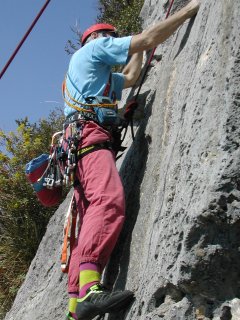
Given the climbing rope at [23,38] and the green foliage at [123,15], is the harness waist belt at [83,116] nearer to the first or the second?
the climbing rope at [23,38]

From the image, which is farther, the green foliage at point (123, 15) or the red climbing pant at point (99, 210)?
the green foliage at point (123, 15)

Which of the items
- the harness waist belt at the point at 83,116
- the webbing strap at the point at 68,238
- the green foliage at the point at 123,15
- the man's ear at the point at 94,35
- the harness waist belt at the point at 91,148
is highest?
the green foliage at the point at 123,15

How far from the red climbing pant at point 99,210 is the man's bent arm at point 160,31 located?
838mm

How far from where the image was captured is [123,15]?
31.7 ft

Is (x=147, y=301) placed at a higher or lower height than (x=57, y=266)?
lower

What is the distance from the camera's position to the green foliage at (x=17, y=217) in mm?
8469

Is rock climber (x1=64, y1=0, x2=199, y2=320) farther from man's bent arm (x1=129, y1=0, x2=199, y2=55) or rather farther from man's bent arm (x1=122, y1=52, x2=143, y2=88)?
man's bent arm (x1=122, y1=52, x2=143, y2=88)

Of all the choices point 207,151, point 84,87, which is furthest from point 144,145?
point 207,151

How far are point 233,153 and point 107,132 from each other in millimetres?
1669

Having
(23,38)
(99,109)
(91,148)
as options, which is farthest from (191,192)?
(23,38)

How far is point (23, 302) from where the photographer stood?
612 centimetres

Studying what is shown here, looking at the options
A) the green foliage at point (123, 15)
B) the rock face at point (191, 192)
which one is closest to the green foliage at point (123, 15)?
the green foliage at point (123, 15)

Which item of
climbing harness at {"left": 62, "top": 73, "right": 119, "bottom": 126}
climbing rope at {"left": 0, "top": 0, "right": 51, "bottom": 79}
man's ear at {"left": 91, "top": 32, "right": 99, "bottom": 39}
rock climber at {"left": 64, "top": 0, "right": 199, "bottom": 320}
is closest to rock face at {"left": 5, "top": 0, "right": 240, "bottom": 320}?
rock climber at {"left": 64, "top": 0, "right": 199, "bottom": 320}

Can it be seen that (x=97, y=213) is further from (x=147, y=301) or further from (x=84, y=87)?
(x=84, y=87)
